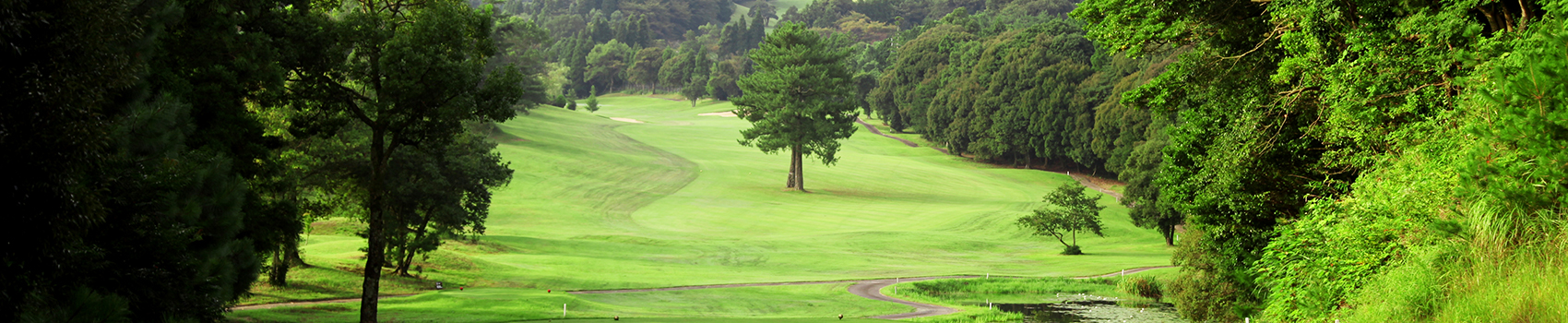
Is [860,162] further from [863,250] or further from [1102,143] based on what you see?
[863,250]

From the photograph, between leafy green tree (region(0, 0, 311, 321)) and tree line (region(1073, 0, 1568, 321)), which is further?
tree line (region(1073, 0, 1568, 321))

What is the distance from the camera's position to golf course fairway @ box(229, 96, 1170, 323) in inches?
1132

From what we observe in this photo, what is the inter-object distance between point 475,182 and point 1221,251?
75.3ft

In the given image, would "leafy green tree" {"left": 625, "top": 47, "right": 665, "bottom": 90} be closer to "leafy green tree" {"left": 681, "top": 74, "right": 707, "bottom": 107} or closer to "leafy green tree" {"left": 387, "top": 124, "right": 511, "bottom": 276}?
"leafy green tree" {"left": 681, "top": 74, "right": 707, "bottom": 107}

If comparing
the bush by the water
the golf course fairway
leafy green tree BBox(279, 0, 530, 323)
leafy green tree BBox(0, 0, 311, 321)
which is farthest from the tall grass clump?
the bush by the water

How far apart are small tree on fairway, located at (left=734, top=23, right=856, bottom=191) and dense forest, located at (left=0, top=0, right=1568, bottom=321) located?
1525 inches

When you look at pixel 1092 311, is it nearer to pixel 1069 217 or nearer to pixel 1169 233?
pixel 1069 217

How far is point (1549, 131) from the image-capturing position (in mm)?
9211

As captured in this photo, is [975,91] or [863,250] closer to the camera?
[863,250]

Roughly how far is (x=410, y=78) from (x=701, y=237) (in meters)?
33.7

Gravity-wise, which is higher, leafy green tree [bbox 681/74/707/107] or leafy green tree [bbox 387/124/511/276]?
leafy green tree [bbox 681/74/707/107]

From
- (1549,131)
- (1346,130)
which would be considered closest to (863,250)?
(1346,130)

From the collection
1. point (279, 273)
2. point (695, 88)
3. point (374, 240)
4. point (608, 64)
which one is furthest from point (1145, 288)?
point (608, 64)

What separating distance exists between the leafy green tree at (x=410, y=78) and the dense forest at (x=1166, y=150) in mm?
59
